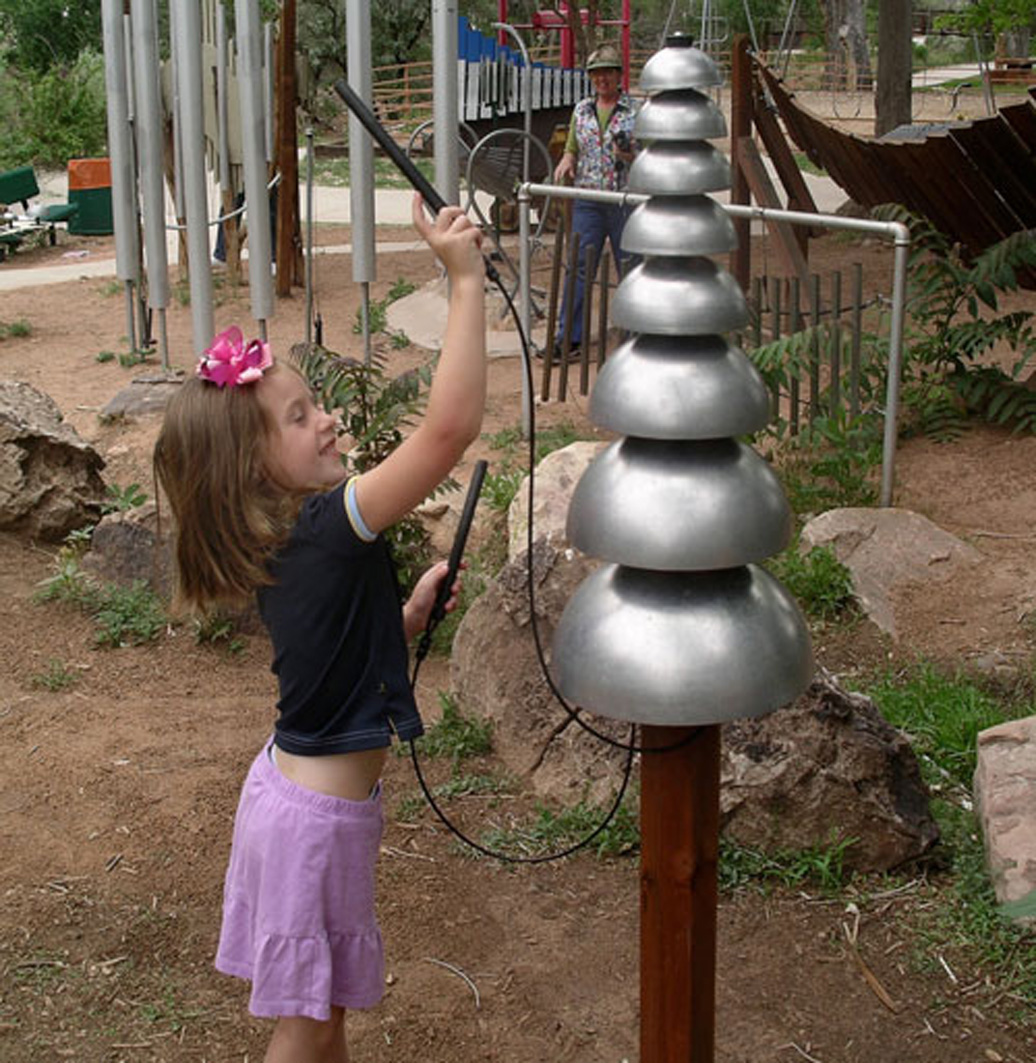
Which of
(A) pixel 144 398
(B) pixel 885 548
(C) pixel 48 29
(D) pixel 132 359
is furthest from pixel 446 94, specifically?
(C) pixel 48 29

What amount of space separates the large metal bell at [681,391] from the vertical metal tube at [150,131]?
6611 mm

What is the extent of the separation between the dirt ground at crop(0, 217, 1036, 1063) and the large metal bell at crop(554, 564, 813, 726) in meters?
1.36

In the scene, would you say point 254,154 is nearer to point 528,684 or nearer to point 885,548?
point 885,548

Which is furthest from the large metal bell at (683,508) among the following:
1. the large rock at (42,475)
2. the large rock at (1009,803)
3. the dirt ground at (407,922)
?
the large rock at (42,475)

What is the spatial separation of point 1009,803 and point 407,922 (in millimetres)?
1352

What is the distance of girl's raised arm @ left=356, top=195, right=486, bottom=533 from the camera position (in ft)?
7.16

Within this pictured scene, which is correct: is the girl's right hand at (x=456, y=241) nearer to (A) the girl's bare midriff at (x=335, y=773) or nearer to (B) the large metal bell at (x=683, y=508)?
(B) the large metal bell at (x=683, y=508)

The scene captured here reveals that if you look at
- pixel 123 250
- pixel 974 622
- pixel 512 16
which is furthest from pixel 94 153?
pixel 974 622

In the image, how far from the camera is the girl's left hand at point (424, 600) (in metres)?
2.67

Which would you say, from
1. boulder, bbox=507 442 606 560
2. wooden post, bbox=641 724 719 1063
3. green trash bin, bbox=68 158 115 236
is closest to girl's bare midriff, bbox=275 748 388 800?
wooden post, bbox=641 724 719 1063

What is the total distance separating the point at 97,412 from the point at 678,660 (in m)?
6.93

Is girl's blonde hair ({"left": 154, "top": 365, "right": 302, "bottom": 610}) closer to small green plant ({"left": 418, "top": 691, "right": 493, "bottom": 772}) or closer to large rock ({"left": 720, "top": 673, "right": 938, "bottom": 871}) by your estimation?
large rock ({"left": 720, "top": 673, "right": 938, "bottom": 871})

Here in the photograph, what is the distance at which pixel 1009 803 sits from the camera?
3430 millimetres

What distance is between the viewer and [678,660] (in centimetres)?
188
